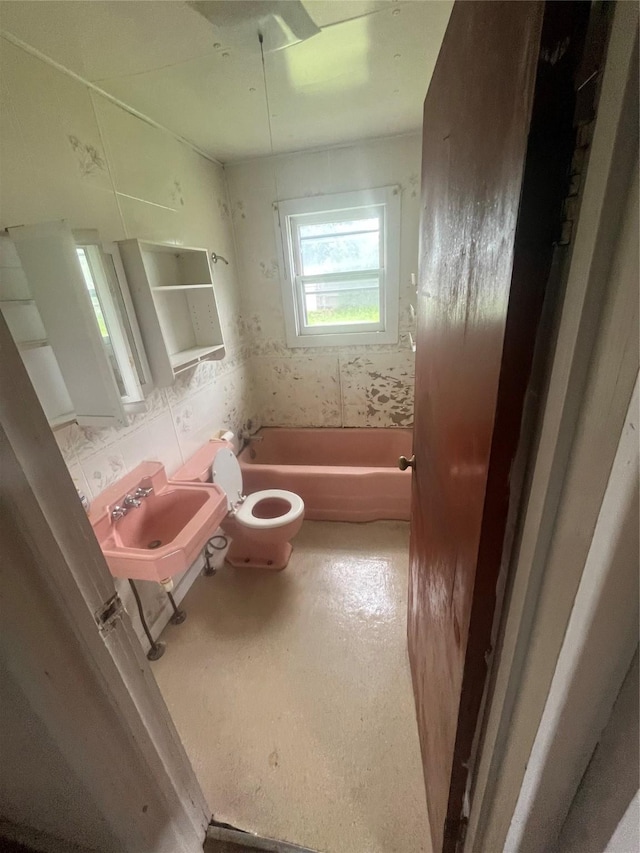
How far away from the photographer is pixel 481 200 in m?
0.50

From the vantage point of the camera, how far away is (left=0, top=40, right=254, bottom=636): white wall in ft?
3.84

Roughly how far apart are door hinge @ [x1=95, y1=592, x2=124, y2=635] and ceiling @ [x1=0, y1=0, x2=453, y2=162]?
1654 millimetres

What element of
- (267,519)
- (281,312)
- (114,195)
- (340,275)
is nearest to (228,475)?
(267,519)

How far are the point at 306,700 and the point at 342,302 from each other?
2.45 metres

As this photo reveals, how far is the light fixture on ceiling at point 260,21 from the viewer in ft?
3.51

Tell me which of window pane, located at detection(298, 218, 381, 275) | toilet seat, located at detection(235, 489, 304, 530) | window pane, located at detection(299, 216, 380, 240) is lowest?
toilet seat, located at detection(235, 489, 304, 530)

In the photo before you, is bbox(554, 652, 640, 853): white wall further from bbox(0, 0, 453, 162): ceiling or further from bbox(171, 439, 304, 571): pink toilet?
bbox(0, 0, 453, 162): ceiling

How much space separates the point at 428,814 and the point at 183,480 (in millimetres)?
1577

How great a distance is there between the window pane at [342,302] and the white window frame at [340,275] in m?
0.05

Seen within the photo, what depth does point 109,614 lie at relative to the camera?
689 millimetres

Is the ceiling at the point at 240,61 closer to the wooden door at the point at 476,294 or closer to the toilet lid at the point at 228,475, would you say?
the wooden door at the point at 476,294

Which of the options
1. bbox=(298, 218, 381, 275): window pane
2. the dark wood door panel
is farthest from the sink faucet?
bbox=(298, 218, 381, 275): window pane

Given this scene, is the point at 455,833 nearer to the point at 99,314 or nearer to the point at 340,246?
the point at 99,314

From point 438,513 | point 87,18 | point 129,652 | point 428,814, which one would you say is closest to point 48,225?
point 87,18
